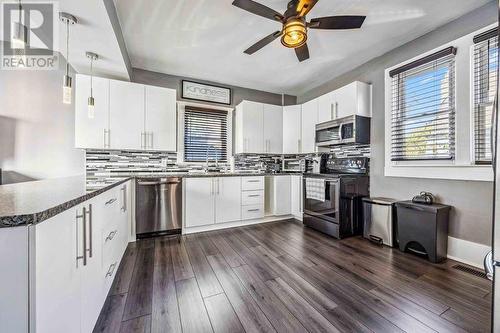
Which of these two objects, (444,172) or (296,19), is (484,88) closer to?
(444,172)

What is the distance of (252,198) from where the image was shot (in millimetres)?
3529

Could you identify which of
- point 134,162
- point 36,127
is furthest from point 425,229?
point 36,127

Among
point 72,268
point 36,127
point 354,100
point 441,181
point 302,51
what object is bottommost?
point 72,268

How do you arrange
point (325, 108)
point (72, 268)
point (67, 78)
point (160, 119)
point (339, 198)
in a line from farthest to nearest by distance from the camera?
point (325, 108) → point (160, 119) → point (339, 198) → point (67, 78) → point (72, 268)

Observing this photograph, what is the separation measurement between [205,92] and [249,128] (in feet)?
3.39

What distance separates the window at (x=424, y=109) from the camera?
2275 mm

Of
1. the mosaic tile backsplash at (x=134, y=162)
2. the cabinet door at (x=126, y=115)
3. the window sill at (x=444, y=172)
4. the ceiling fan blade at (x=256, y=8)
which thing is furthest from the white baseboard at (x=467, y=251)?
the cabinet door at (x=126, y=115)

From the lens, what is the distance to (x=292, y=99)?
4.75 meters

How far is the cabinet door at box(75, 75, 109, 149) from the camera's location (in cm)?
283

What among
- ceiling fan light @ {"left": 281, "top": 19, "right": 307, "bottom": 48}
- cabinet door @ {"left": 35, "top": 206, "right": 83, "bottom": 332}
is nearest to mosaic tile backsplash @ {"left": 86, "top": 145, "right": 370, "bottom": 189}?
ceiling fan light @ {"left": 281, "top": 19, "right": 307, "bottom": 48}

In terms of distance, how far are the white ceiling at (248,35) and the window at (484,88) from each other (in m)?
0.40

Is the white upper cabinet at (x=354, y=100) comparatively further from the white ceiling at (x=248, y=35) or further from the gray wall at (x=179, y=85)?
the gray wall at (x=179, y=85)

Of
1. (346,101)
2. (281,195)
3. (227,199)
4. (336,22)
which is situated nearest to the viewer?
(336,22)

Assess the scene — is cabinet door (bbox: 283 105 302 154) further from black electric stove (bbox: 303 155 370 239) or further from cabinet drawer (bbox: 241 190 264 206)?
cabinet drawer (bbox: 241 190 264 206)
